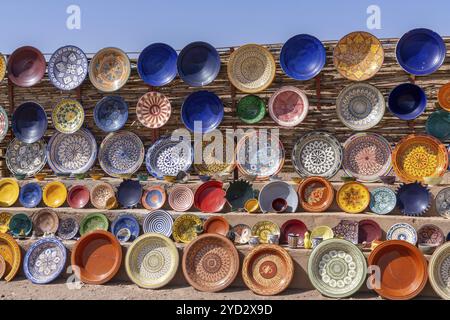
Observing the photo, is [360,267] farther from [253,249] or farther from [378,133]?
[378,133]

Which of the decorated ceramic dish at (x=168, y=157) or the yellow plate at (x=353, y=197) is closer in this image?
the yellow plate at (x=353, y=197)

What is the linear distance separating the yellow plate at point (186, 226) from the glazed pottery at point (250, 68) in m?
1.84

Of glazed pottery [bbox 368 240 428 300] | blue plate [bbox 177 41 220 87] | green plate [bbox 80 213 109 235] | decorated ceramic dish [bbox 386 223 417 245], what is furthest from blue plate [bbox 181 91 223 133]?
glazed pottery [bbox 368 240 428 300]

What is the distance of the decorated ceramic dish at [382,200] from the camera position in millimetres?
4914

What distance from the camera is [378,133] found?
5.86m

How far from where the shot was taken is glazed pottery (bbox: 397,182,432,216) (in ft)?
15.9

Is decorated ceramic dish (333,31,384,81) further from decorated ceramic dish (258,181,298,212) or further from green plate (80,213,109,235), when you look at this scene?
green plate (80,213,109,235)

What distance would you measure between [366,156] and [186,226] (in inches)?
93.0

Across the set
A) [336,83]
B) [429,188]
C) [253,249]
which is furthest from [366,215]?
[336,83]

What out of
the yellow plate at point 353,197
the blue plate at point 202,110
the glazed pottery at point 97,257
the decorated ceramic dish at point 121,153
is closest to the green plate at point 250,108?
the blue plate at point 202,110

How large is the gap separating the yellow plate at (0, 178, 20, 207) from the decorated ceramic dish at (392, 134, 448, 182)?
15.5 ft

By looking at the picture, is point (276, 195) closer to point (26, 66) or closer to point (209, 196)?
point (209, 196)

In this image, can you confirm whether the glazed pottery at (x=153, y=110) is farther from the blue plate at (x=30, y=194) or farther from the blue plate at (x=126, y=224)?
the blue plate at (x=30, y=194)

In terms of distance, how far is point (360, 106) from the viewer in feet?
18.5
